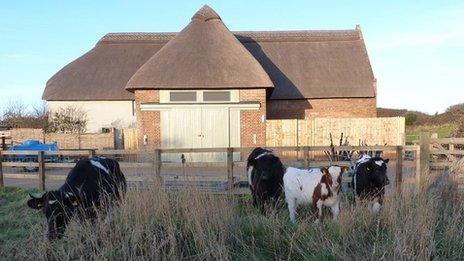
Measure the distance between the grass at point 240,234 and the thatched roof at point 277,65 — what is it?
74.7 feet

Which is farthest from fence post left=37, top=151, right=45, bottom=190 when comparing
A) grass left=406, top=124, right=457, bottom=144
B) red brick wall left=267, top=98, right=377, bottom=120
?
grass left=406, top=124, right=457, bottom=144

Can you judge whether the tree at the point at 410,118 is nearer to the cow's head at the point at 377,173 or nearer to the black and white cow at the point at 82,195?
the cow's head at the point at 377,173

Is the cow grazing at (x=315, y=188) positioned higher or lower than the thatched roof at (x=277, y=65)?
lower

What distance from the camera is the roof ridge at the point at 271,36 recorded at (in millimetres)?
34719

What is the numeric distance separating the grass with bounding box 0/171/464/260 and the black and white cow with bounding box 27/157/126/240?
0.29 metres

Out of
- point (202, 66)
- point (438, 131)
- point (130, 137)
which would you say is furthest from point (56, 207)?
point (438, 131)

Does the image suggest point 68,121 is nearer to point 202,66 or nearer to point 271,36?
point 202,66

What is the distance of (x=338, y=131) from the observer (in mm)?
26719

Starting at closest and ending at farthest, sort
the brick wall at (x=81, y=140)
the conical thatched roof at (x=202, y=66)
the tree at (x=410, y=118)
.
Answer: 1. the conical thatched roof at (x=202, y=66)
2. the brick wall at (x=81, y=140)
3. the tree at (x=410, y=118)

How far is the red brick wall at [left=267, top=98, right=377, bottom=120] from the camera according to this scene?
3009cm

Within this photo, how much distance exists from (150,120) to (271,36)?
44.5 feet

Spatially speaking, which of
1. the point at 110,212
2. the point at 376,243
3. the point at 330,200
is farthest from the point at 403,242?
the point at 110,212

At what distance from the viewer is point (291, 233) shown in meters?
6.57

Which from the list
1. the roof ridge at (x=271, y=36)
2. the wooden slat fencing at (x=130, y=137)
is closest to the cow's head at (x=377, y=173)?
the wooden slat fencing at (x=130, y=137)
